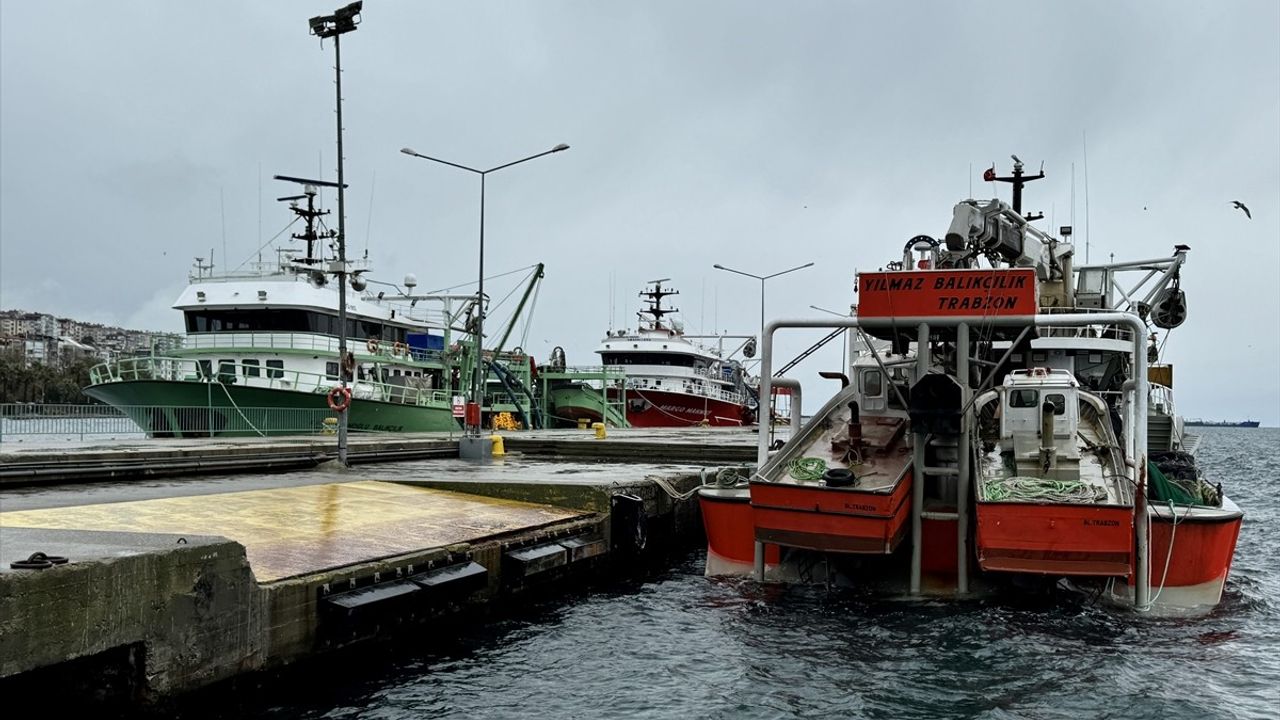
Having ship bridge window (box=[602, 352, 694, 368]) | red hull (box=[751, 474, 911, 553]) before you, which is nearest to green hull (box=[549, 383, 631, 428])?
ship bridge window (box=[602, 352, 694, 368])

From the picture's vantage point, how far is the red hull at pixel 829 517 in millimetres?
11578

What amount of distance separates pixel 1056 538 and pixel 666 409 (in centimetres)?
4466

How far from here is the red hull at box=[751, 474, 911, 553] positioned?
38.0 ft

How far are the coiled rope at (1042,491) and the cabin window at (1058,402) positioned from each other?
1159 millimetres

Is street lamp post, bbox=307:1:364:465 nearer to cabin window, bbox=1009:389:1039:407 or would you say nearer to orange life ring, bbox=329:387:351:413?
orange life ring, bbox=329:387:351:413

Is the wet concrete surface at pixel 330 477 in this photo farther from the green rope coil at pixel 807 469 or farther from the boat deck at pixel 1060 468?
the boat deck at pixel 1060 468

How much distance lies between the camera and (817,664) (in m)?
9.88

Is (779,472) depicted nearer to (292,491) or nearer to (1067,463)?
(1067,463)

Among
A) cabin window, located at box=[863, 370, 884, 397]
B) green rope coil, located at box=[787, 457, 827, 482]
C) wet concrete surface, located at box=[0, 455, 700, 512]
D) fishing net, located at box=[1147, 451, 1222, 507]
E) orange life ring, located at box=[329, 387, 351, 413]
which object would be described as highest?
cabin window, located at box=[863, 370, 884, 397]

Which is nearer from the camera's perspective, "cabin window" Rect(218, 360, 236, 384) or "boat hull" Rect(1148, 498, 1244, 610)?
"boat hull" Rect(1148, 498, 1244, 610)

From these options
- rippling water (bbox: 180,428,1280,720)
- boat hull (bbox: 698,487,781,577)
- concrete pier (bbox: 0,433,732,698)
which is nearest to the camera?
concrete pier (bbox: 0,433,732,698)

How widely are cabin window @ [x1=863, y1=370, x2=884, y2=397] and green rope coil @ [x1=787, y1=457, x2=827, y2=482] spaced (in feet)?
10.6

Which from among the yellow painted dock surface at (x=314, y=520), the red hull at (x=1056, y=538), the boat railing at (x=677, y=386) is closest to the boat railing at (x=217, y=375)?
the yellow painted dock surface at (x=314, y=520)

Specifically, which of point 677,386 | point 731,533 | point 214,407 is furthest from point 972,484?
point 677,386
